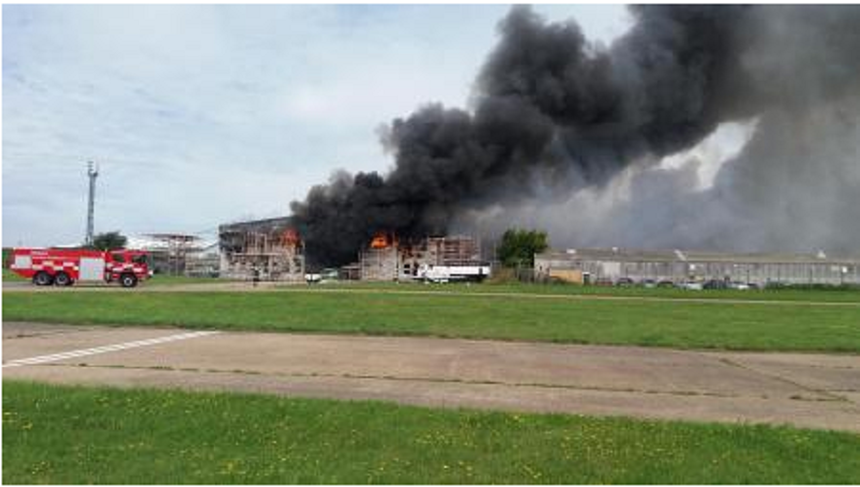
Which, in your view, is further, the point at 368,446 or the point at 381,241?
the point at 381,241

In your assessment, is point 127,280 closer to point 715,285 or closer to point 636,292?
point 636,292

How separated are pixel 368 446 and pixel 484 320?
18.9 m

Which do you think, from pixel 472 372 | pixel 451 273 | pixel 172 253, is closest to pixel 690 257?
pixel 451 273

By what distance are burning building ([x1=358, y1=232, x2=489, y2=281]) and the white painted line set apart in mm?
65102

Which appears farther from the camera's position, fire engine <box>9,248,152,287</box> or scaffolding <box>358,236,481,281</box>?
scaffolding <box>358,236,481,281</box>

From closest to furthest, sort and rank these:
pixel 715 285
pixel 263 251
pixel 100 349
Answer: pixel 100 349 → pixel 715 285 → pixel 263 251

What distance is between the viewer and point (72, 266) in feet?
165

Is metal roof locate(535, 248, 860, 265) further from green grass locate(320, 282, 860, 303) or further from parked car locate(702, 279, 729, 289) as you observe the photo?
green grass locate(320, 282, 860, 303)

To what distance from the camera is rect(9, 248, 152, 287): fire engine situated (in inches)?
1948

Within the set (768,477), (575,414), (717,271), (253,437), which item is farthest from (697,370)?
(717,271)

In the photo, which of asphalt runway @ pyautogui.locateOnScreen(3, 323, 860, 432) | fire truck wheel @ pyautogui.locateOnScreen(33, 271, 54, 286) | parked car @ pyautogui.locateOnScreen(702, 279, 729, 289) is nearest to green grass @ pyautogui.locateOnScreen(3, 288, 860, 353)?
asphalt runway @ pyautogui.locateOnScreen(3, 323, 860, 432)

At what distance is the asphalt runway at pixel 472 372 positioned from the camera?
34.3ft

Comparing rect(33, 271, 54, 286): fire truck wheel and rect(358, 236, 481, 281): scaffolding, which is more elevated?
rect(358, 236, 481, 281): scaffolding

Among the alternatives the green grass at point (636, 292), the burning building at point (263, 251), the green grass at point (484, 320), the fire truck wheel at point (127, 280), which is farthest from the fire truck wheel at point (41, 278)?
the burning building at point (263, 251)
